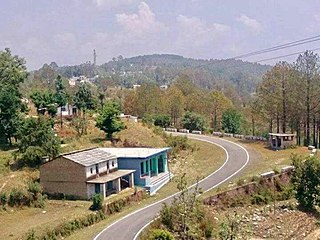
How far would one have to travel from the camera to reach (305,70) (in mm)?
51375

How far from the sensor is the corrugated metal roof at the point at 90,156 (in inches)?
1415

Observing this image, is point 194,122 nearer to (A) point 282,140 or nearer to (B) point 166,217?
(A) point 282,140

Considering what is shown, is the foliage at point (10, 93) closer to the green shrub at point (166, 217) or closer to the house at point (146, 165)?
the house at point (146, 165)

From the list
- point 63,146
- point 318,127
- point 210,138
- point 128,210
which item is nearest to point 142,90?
point 210,138

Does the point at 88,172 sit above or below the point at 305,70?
below

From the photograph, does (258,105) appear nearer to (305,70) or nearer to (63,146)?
(305,70)

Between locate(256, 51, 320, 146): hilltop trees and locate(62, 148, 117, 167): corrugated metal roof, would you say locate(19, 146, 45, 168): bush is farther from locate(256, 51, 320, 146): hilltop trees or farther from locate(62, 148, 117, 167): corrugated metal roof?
locate(256, 51, 320, 146): hilltop trees

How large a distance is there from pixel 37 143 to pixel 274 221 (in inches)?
727

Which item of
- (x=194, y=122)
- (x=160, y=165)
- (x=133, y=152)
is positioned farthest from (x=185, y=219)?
(x=194, y=122)

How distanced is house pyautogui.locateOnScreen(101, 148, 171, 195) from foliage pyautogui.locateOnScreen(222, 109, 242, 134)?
931 inches

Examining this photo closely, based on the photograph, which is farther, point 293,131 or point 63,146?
point 293,131

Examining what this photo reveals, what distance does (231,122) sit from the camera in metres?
65.7

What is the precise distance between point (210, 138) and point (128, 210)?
2490 centimetres

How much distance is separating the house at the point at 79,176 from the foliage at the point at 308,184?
12782mm
